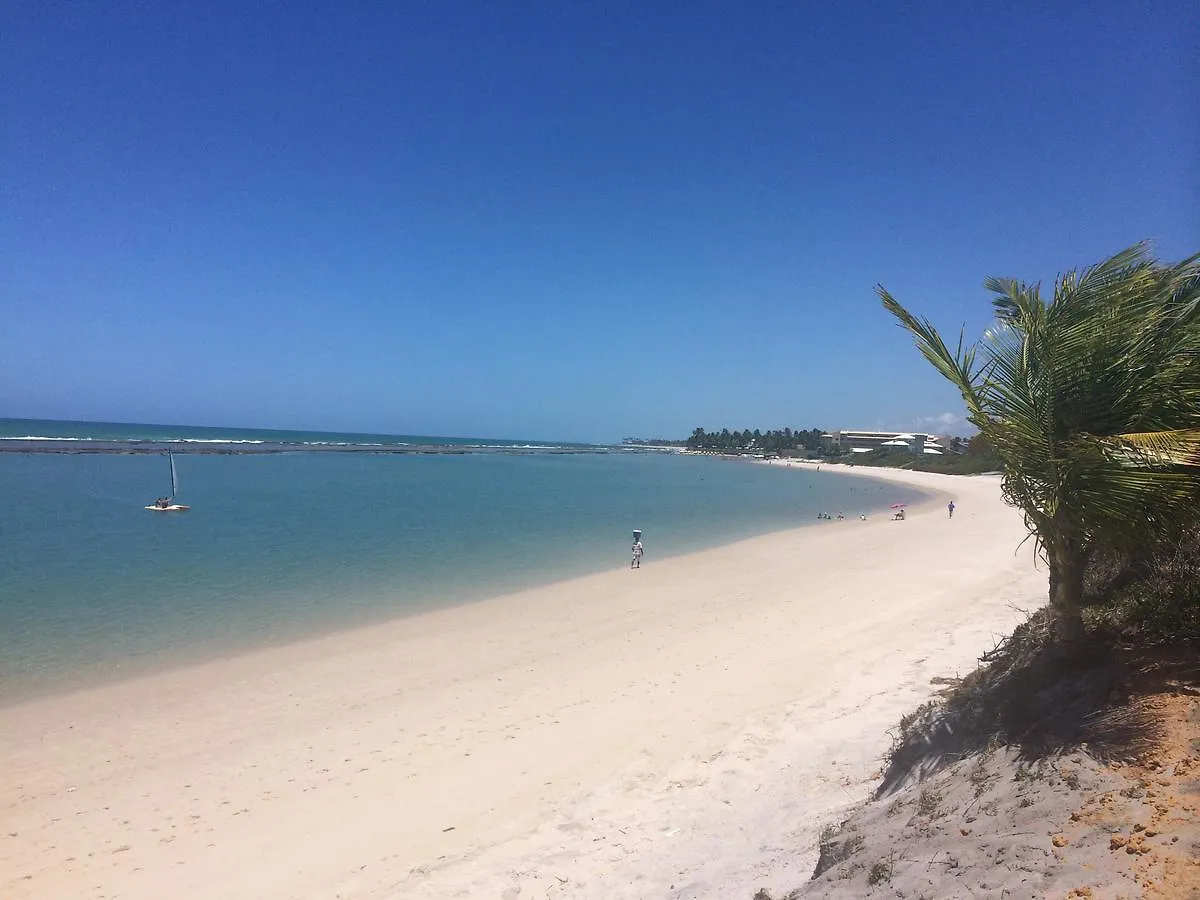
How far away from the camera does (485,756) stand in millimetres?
7957

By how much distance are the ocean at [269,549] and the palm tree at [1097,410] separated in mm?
12935

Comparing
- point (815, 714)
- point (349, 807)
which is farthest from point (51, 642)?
point (815, 714)

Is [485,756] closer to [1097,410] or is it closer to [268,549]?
[1097,410]

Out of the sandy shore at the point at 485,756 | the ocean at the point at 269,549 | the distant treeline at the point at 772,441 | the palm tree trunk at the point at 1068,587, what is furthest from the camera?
the distant treeline at the point at 772,441

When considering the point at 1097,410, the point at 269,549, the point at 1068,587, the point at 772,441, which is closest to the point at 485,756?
the point at 1068,587

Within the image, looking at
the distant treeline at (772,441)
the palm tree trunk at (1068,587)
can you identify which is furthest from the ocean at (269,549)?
the distant treeline at (772,441)

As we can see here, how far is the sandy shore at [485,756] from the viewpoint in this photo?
18.5 feet

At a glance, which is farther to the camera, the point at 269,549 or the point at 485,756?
the point at 269,549

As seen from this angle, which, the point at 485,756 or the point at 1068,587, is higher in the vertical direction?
the point at 1068,587

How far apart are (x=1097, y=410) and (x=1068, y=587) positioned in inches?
51.0

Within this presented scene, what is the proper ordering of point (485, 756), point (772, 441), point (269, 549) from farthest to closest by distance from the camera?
1. point (772, 441)
2. point (269, 549)
3. point (485, 756)

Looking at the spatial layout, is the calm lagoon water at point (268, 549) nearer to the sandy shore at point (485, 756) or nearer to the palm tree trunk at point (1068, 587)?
the sandy shore at point (485, 756)

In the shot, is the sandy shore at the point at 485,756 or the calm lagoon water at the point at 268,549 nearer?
the sandy shore at the point at 485,756

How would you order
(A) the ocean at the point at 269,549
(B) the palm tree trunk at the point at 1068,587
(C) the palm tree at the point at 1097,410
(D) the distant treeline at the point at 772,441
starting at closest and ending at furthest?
(C) the palm tree at the point at 1097,410
(B) the palm tree trunk at the point at 1068,587
(A) the ocean at the point at 269,549
(D) the distant treeline at the point at 772,441
